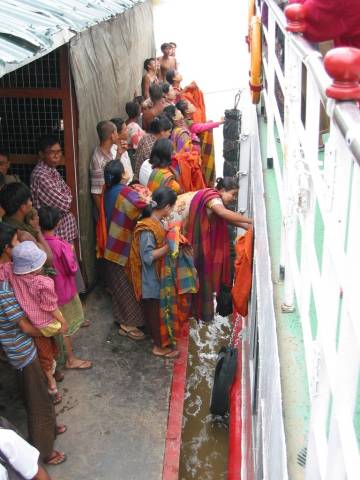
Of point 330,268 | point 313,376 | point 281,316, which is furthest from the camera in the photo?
point 281,316

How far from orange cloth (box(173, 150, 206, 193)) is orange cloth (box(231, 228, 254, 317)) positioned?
2.06 metres

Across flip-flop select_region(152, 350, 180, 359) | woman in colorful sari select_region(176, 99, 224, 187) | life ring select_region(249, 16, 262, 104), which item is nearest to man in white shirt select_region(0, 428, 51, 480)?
flip-flop select_region(152, 350, 180, 359)

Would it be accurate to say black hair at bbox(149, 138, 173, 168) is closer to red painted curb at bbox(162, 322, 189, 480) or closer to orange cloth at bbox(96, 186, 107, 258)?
orange cloth at bbox(96, 186, 107, 258)

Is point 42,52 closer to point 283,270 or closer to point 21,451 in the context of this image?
point 283,270

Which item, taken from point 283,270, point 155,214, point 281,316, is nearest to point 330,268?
point 281,316

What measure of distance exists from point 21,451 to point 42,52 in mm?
2074

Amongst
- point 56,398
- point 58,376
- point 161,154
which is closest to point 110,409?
point 56,398

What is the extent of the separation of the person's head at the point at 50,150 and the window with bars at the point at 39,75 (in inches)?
22.8

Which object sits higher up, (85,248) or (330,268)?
(330,268)

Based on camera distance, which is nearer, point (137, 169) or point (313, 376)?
point (313, 376)

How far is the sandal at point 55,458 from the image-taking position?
396cm

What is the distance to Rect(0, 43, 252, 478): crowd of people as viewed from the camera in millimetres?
3676

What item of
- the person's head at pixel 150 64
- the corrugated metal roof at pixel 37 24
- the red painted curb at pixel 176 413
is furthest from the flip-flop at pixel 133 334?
the person's head at pixel 150 64

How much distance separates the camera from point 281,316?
255 centimetres
